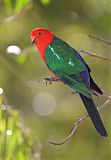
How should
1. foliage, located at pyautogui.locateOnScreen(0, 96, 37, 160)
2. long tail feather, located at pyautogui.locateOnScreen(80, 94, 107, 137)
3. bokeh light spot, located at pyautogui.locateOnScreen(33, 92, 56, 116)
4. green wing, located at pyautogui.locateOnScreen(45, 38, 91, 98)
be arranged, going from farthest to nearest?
bokeh light spot, located at pyautogui.locateOnScreen(33, 92, 56, 116)
foliage, located at pyautogui.locateOnScreen(0, 96, 37, 160)
green wing, located at pyautogui.locateOnScreen(45, 38, 91, 98)
long tail feather, located at pyautogui.locateOnScreen(80, 94, 107, 137)

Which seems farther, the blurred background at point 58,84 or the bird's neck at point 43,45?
the blurred background at point 58,84

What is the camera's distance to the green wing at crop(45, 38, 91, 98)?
2.53 metres

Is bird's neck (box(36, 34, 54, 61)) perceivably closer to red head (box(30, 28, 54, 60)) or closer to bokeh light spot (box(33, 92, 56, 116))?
red head (box(30, 28, 54, 60))

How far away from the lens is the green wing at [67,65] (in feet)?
8.30

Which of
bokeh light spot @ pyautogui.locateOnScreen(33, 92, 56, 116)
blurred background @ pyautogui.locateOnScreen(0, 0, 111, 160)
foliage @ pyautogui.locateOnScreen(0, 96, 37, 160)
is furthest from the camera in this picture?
bokeh light spot @ pyautogui.locateOnScreen(33, 92, 56, 116)

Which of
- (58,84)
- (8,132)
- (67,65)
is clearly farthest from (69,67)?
(58,84)

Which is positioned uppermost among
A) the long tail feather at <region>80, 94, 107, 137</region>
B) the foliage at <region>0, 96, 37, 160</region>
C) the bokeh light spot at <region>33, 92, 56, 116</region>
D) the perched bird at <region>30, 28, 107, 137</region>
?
the perched bird at <region>30, 28, 107, 137</region>

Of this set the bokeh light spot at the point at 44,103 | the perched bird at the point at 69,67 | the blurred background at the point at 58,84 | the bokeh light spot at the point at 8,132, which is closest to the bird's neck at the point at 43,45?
the perched bird at the point at 69,67

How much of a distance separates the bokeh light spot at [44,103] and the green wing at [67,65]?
6.07m

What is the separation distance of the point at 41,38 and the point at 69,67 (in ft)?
0.81

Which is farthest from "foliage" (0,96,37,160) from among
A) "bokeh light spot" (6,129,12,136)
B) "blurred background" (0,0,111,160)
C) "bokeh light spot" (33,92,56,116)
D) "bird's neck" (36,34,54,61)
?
"bokeh light spot" (33,92,56,116)

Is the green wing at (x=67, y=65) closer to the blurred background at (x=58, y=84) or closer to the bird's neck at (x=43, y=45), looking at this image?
the bird's neck at (x=43, y=45)

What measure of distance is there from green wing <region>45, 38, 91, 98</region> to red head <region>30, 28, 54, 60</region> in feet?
0.08

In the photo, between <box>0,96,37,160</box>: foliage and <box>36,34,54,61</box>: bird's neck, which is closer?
<box>36,34,54,61</box>: bird's neck
